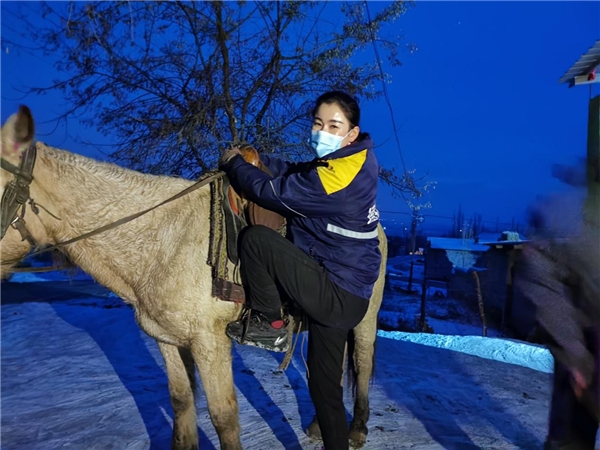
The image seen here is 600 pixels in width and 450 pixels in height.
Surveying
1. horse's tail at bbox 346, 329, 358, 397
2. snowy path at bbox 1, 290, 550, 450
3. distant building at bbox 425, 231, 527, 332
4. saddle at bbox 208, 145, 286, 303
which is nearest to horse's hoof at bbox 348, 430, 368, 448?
snowy path at bbox 1, 290, 550, 450

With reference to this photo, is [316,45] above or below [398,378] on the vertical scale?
above

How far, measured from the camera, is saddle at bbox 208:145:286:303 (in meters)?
2.57

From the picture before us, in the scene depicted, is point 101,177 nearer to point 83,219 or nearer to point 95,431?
point 83,219

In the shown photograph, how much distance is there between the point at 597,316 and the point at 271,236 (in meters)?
2.14

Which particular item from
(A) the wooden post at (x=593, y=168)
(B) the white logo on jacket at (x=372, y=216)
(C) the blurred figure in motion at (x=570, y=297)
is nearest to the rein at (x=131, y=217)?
(B) the white logo on jacket at (x=372, y=216)

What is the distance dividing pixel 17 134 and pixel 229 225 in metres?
1.26

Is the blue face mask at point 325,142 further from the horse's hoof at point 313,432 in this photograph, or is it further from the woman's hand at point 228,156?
the horse's hoof at point 313,432

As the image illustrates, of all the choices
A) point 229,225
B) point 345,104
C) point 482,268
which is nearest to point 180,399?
point 229,225

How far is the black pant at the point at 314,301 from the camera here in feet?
7.36

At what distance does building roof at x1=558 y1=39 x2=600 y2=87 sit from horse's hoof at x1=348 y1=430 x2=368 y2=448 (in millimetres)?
3312

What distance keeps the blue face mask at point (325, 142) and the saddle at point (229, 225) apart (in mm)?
523

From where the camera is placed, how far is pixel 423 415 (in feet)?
13.9

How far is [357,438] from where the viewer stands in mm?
3596

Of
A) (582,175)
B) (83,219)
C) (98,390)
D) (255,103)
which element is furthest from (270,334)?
(255,103)
